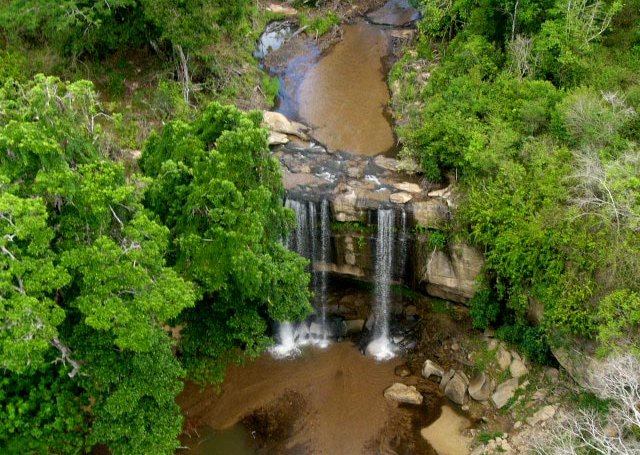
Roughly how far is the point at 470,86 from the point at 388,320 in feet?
32.1

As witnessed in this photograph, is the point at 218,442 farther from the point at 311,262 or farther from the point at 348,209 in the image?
the point at 348,209

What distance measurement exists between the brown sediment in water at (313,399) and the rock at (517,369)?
3.93 meters

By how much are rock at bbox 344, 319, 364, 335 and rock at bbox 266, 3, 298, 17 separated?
786 inches

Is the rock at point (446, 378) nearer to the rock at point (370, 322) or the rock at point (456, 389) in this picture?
the rock at point (456, 389)

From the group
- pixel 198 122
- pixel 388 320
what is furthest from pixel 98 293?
pixel 388 320

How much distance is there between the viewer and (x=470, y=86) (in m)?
21.2

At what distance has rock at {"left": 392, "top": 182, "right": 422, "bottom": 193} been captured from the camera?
19562 mm

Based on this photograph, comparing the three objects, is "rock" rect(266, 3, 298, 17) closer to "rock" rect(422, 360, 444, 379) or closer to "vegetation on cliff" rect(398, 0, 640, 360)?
"vegetation on cliff" rect(398, 0, 640, 360)

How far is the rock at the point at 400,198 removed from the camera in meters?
19.0

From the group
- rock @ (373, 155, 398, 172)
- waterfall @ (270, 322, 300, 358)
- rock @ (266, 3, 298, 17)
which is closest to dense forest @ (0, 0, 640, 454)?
rock @ (373, 155, 398, 172)

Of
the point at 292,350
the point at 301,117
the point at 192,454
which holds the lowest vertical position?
the point at 192,454

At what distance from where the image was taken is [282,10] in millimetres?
32156

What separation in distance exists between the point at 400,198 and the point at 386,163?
275 cm

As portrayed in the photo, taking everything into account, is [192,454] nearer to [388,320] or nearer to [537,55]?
[388,320]
